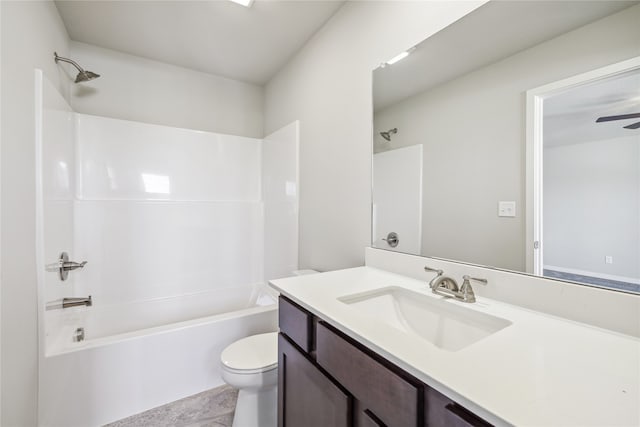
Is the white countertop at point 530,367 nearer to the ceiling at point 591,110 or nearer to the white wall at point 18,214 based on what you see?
the ceiling at point 591,110

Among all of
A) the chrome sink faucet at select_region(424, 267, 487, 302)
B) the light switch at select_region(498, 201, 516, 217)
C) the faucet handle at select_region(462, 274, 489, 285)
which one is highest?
the light switch at select_region(498, 201, 516, 217)

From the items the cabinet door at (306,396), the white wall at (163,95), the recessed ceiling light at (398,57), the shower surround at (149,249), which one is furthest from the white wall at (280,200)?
the cabinet door at (306,396)

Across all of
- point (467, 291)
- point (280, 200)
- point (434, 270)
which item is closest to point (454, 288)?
point (467, 291)

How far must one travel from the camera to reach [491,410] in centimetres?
42

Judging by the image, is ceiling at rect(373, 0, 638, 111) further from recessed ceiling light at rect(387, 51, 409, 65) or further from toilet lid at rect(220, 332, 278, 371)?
toilet lid at rect(220, 332, 278, 371)

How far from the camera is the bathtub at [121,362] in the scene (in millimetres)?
1426

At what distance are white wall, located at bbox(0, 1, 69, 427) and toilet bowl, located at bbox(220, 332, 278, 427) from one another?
0.84m

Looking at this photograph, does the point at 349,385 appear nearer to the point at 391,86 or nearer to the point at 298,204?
the point at 391,86

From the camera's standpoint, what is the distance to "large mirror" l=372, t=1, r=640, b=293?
0.72 metres

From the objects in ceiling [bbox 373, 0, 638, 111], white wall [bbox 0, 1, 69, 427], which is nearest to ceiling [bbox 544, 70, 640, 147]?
ceiling [bbox 373, 0, 638, 111]

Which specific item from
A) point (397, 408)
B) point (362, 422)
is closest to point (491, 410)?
point (397, 408)

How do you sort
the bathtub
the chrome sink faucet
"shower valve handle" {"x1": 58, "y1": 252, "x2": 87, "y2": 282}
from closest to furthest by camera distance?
the chrome sink faucet → the bathtub → "shower valve handle" {"x1": 58, "y1": 252, "x2": 87, "y2": 282}

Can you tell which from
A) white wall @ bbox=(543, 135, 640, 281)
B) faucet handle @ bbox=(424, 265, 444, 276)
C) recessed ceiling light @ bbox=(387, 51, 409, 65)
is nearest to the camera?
white wall @ bbox=(543, 135, 640, 281)

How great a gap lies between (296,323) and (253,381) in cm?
60
